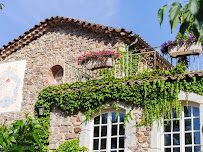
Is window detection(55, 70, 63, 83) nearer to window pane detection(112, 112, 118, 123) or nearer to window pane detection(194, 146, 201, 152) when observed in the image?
window pane detection(112, 112, 118, 123)

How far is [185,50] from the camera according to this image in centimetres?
931

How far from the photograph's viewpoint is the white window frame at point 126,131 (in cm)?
901

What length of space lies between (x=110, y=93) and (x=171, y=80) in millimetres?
1815

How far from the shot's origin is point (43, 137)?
10.2m

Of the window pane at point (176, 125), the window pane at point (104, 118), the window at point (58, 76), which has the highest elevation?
the window at point (58, 76)

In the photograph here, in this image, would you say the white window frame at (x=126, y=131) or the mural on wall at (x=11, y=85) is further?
the mural on wall at (x=11, y=85)

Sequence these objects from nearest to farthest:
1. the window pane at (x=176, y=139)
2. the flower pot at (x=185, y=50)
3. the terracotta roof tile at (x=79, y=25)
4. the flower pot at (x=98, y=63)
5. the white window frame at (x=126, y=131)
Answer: the window pane at (x=176, y=139) < the white window frame at (x=126, y=131) < the flower pot at (x=185, y=50) < the flower pot at (x=98, y=63) < the terracotta roof tile at (x=79, y=25)

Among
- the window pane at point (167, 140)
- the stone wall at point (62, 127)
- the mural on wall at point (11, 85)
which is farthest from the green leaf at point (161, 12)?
the mural on wall at point (11, 85)

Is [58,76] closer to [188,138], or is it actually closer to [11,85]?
[11,85]

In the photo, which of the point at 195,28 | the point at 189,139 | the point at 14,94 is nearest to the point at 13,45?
the point at 14,94

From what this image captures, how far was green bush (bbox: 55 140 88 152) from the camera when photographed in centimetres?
958

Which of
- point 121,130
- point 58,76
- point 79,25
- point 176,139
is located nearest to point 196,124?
point 176,139

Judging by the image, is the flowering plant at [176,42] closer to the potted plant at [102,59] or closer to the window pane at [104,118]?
the potted plant at [102,59]

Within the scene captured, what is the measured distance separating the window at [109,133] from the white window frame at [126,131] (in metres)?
0.12
